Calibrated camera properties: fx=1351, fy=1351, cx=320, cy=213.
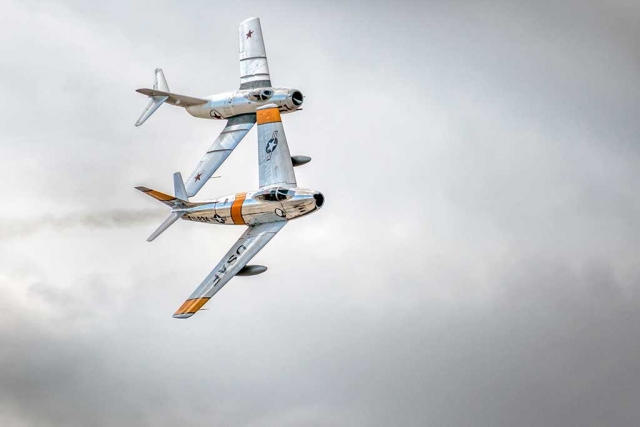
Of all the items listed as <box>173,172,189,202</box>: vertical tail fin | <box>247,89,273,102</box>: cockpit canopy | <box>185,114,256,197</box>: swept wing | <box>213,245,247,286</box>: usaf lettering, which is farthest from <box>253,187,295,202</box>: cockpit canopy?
<box>247,89,273,102</box>: cockpit canopy

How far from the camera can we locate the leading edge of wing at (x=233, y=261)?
68688 millimetres

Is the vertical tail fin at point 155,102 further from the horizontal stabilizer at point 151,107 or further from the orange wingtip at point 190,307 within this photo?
the orange wingtip at point 190,307

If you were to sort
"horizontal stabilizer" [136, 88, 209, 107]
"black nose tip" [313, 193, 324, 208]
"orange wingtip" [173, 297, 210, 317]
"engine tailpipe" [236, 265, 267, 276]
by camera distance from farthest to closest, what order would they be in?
"horizontal stabilizer" [136, 88, 209, 107], "engine tailpipe" [236, 265, 267, 276], "black nose tip" [313, 193, 324, 208], "orange wingtip" [173, 297, 210, 317]

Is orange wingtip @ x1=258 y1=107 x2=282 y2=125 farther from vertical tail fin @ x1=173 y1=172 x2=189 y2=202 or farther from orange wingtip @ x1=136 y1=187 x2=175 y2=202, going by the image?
orange wingtip @ x1=136 y1=187 x2=175 y2=202

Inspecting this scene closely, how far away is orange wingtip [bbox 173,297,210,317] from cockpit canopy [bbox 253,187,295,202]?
620 centimetres

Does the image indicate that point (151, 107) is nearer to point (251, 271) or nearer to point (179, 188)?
point (179, 188)

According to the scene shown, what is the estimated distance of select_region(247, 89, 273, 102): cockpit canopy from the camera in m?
78.6

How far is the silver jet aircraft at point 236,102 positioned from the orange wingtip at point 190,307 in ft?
33.0

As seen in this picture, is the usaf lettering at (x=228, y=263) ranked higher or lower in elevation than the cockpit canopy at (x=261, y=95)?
lower

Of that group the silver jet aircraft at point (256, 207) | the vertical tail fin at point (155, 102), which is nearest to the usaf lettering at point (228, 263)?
the silver jet aircraft at point (256, 207)

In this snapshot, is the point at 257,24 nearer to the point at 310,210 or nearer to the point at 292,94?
the point at 292,94

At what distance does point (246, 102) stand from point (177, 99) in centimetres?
475

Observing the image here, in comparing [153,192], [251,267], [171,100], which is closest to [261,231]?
[251,267]

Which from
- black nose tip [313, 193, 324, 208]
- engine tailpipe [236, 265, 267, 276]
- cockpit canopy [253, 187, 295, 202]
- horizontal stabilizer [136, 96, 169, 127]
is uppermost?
horizontal stabilizer [136, 96, 169, 127]
